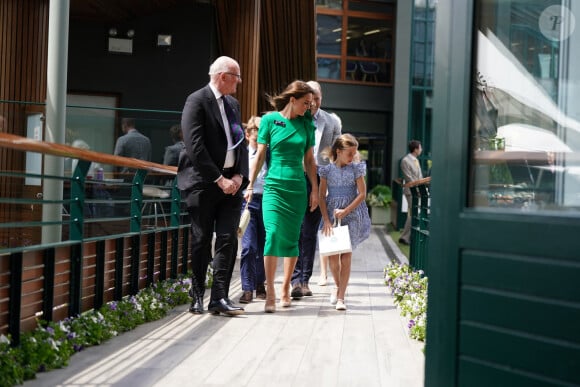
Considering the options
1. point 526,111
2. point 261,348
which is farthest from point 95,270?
point 526,111

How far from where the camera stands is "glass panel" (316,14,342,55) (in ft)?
80.2

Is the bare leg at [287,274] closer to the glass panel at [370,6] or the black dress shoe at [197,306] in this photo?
the black dress shoe at [197,306]

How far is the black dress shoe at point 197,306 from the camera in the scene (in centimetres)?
589

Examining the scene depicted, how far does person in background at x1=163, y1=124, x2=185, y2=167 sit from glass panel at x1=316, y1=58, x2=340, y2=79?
15.6 metres

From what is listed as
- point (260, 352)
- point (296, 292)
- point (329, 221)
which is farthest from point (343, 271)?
point (260, 352)

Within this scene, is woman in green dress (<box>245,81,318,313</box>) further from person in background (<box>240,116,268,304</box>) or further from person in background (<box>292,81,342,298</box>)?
person in background (<box>292,81,342,298</box>)

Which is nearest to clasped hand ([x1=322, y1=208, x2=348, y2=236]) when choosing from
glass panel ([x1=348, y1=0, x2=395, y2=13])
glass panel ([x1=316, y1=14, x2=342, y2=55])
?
glass panel ([x1=316, y1=14, x2=342, y2=55])

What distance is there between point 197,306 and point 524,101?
3.47 m

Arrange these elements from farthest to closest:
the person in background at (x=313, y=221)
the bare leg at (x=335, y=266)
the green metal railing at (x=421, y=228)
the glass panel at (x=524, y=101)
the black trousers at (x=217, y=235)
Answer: the green metal railing at (x=421, y=228) → the person in background at (x=313, y=221) → the bare leg at (x=335, y=266) → the black trousers at (x=217, y=235) → the glass panel at (x=524, y=101)

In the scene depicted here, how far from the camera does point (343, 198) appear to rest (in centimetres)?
654

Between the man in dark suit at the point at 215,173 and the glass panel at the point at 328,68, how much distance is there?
61.0ft

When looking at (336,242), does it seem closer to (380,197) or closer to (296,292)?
(296,292)

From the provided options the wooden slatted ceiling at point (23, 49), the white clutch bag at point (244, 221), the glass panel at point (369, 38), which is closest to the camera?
the white clutch bag at point (244, 221)

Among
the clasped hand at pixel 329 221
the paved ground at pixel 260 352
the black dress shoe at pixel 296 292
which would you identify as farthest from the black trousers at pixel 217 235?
the black dress shoe at pixel 296 292
